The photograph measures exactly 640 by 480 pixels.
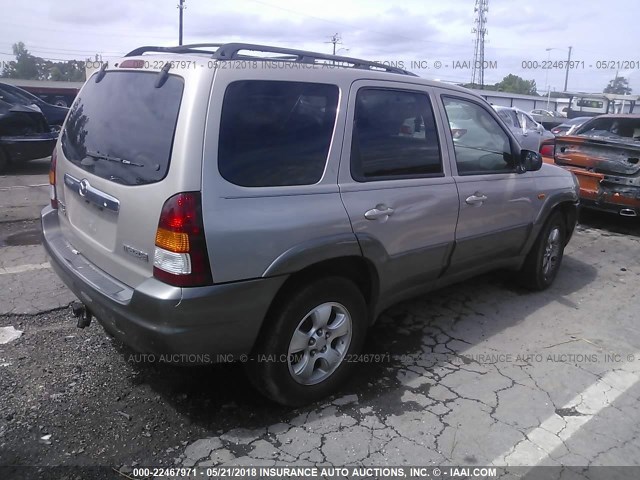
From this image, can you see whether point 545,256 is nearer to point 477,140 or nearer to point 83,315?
point 477,140

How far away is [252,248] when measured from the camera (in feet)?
8.30

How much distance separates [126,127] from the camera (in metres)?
2.78

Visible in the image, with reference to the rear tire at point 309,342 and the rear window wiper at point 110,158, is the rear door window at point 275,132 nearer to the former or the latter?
the rear window wiper at point 110,158

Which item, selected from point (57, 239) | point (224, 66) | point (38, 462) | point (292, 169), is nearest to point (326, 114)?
point (292, 169)

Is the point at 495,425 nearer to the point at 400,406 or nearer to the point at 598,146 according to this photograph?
the point at 400,406

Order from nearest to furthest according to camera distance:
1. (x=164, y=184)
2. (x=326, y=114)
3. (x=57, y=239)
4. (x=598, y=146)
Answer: (x=164, y=184), (x=326, y=114), (x=57, y=239), (x=598, y=146)

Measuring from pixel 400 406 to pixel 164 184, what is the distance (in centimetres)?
183

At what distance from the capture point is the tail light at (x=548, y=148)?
26.3 ft

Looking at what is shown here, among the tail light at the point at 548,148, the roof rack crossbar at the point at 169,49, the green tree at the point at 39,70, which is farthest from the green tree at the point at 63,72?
the roof rack crossbar at the point at 169,49

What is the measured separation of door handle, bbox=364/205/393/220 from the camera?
3053mm

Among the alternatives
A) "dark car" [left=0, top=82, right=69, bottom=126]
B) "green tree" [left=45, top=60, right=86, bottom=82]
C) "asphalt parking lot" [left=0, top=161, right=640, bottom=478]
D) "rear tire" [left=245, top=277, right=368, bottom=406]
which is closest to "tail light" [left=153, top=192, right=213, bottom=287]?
"rear tire" [left=245, top=277, right=368, bottom=406]

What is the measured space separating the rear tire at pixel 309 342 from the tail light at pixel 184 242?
1.74 feet

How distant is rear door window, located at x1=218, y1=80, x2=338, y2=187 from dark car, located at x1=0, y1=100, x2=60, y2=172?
28.6ft

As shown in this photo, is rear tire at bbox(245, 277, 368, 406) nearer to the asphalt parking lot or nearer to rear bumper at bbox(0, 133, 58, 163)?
the asphalt parking lot
